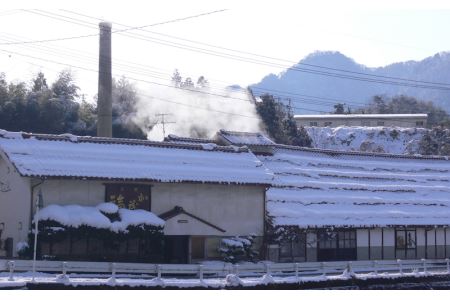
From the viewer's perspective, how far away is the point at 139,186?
35.0 metres

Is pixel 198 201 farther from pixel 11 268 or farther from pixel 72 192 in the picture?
pixel 11 268

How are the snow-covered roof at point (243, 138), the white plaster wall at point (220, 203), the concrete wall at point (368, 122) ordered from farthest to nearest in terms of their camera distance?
1. the concrete wall at point (368, 122)
2. the snow-covered roof at point (243, 138)
3. the white plaster wall at point (220, 203)

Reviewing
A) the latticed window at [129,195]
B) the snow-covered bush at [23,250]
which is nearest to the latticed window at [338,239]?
the latticed window at [129,195]

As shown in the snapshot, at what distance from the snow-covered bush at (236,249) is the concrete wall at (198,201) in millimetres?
531

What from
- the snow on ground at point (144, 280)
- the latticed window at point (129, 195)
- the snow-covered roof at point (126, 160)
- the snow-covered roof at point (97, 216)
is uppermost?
the snow-covered roof at point (126, 160)

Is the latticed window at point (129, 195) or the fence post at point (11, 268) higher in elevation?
the latticed window at point (129, 195)

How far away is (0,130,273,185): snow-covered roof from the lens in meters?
32.8

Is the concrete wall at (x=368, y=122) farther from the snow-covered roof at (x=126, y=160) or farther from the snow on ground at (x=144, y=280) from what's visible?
the snow on ground at (x=144, y=280)

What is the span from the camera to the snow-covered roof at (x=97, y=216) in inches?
1230

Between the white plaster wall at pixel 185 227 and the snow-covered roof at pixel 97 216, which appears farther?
the white plaster wall at pixel 185 227

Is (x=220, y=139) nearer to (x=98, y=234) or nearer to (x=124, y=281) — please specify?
(x=98, y=234)

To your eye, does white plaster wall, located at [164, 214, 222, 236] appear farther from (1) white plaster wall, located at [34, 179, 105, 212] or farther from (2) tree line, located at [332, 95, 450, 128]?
(2) tree line, located at [332, 95, 450, 128]

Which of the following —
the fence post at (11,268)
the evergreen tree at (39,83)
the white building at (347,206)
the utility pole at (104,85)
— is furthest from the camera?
the evergreen tree at (39,83)

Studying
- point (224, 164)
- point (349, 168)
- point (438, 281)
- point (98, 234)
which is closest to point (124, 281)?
point (98, 234)
